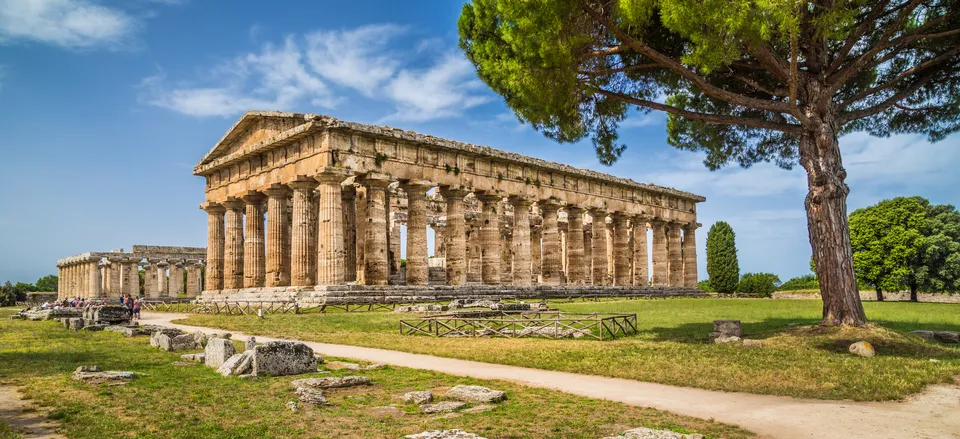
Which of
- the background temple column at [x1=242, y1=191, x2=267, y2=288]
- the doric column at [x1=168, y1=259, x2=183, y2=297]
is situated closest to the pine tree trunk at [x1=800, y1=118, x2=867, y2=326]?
the background temple column at [x1=242, y1=191, x2=267, y2=288]

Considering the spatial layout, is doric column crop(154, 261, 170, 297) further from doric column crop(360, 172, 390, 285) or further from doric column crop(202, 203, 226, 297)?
doric column crop(360, 172, 390, 285)

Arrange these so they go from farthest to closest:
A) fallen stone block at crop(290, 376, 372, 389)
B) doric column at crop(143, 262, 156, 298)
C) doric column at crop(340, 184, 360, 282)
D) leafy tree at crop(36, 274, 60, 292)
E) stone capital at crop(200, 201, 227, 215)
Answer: leafy tree at crop(36, 274, 60, 292) → doric column at crop(143, 262, 156, 298) → stone capital at crop(200, 201, 227, 215) → doric column at crop(340, 184, 360, 282) → fallen stone block at crop(290, 376, 372, 389)

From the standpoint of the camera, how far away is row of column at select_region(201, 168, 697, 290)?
31438 millimetres

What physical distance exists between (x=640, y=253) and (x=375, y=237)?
943 inches

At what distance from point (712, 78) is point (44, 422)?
18295 mm

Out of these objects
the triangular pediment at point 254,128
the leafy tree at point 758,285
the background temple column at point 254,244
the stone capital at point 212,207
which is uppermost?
the triangular pediment at point 254,128

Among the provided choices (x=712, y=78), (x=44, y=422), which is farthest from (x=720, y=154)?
(x=44, y=422)

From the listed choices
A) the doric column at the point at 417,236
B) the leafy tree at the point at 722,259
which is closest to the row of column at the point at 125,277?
the doric column at the point at 417,236

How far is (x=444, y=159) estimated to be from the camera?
35094mm

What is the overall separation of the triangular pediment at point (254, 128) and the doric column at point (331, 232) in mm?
3021

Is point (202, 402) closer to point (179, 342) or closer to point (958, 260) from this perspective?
point (179, 342)

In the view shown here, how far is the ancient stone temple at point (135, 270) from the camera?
5953 cm

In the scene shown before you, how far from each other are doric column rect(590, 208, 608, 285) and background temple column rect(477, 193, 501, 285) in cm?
953

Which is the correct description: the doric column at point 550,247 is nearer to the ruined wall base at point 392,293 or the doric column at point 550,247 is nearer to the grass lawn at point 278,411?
the ruined wall base at point 392,293
